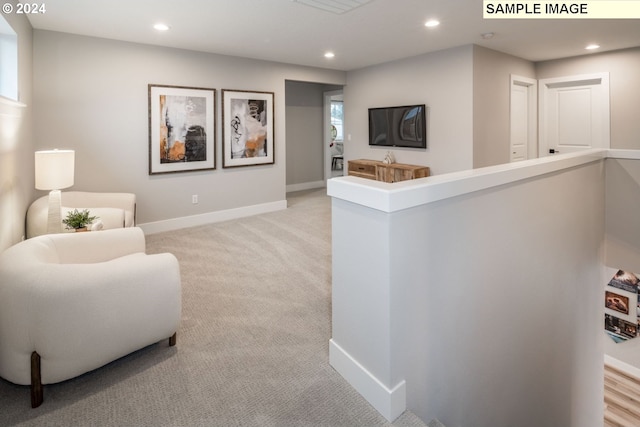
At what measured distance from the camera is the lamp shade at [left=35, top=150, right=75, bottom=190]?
2887 mm

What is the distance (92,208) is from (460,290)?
351 centimetres

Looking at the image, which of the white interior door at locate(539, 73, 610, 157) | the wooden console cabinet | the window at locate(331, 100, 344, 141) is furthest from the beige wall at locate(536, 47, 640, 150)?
the window at locate(331, 100, 344, 141)

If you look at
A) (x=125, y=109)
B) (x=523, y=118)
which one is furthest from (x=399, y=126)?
(x=125, y=109)

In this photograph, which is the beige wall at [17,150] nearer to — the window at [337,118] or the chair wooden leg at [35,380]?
the chair wooden leg at [35,380]

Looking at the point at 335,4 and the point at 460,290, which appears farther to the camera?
the point at 335,4

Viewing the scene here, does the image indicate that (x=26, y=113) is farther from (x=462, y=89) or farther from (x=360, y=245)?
(x=462, y=89)

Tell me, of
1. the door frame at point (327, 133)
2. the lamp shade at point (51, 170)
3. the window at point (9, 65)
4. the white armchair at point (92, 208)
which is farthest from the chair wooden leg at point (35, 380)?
the door frame at point (327, 133)

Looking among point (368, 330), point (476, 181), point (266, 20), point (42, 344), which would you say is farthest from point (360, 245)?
point (266, 20)

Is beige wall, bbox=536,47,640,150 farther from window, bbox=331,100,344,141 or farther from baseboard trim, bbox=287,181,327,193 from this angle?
window, bbox=331,100,344,141

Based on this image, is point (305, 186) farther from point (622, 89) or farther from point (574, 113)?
point (622, 89)

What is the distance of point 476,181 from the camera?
1960 mm

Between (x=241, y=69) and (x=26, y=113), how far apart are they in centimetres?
282

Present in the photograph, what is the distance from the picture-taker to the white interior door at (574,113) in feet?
18.0

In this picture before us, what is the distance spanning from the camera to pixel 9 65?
3055 millimetres
